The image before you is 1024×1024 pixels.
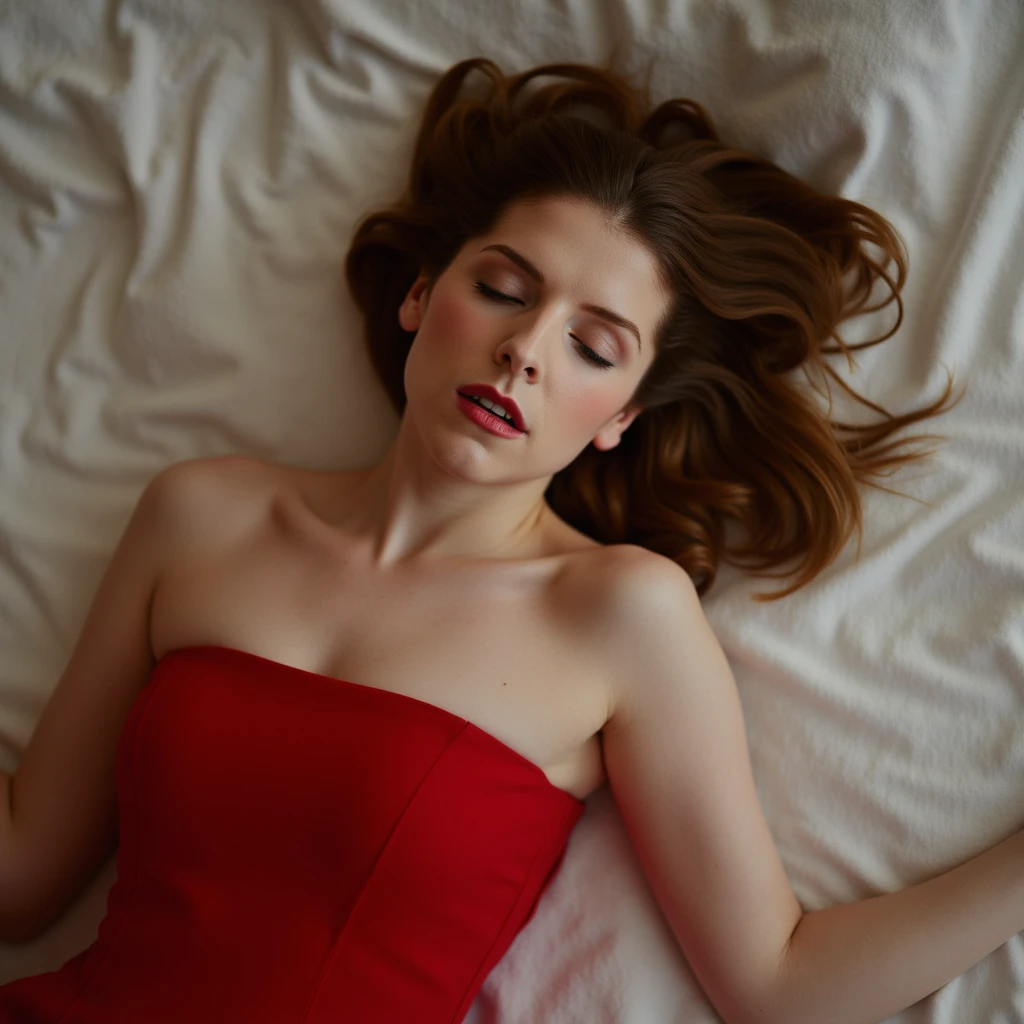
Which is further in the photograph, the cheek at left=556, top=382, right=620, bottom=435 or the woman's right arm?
the woman's right arm

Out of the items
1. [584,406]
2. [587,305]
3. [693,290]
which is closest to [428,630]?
[584,406]

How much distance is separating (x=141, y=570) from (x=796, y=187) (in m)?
1.41

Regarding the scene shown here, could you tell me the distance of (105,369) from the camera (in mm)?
2156

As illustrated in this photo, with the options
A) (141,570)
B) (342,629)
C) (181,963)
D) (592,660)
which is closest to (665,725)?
(592,660)

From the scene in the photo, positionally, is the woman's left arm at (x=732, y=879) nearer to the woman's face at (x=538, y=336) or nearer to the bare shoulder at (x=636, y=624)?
the bare shoulder at (x=636, y=624)

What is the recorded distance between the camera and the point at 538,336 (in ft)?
5.23

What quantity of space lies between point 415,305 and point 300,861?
99cm

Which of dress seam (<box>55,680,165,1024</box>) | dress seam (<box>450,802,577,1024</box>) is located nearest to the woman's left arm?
dress seam (<box>450,802,577,1024</box>)

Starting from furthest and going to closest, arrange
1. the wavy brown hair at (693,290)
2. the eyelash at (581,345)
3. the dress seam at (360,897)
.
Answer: the wavy brown hair at (693,290) < the eyelash at (581,345) < the dress seam at (360,897)

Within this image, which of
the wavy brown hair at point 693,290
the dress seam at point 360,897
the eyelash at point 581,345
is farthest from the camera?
the wavy brown hair at point 693,290

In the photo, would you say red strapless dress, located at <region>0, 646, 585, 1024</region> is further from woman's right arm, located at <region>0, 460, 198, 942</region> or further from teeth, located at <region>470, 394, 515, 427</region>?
teeth, located at <region>470, 394, 515, 427</region>

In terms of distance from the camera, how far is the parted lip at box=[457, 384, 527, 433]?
1596 mm

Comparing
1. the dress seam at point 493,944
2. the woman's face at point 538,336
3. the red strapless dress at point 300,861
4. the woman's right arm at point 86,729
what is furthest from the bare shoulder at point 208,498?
the dress seam at point 493,944

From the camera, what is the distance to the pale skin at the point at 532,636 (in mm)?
1629
